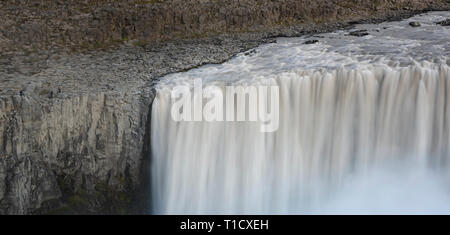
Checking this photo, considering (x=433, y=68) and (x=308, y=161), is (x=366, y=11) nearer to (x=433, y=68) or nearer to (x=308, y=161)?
(x=433, y=68)

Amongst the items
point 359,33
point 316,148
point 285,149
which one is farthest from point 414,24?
point 285,149

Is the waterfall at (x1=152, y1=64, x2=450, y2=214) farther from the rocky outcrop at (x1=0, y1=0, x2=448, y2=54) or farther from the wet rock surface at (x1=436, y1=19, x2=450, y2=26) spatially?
the rocky outcrop at (x1=0, y1=0, x2=448, y2=54)

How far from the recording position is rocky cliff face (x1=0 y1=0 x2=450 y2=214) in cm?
866

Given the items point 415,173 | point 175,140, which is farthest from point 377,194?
point 175,140

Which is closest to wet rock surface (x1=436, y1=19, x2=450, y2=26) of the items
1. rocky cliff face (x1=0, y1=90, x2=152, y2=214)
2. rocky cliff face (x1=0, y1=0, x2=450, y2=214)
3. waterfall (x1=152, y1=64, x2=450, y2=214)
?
rocky cliff face (x1=0, y1=0, x2=450, y2=214)

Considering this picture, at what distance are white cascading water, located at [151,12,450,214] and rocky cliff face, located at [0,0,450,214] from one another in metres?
0.66

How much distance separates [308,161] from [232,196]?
60.2 inches

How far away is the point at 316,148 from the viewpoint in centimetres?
945

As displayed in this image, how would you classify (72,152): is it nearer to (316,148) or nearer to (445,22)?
(316,148)

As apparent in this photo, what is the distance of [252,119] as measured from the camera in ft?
30.8
